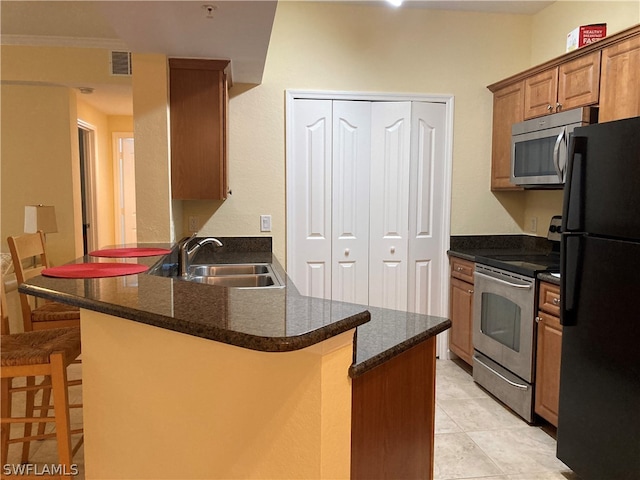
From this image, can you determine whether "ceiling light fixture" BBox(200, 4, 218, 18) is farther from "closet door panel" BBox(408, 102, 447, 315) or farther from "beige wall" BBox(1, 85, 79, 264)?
"beige wall" BBox(1, 85, 79, 264)

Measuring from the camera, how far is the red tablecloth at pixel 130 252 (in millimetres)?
2302

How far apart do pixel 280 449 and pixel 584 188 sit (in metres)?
1.83

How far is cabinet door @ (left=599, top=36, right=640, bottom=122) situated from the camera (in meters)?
2.45

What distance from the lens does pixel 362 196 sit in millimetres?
3799

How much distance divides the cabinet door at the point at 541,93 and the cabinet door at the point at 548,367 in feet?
4.57

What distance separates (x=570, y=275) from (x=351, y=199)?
6.08 feet

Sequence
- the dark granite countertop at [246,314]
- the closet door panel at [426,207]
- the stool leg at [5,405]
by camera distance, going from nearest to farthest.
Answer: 1. the dark granite countertop at [246,314]
2. the stool leg at [5,405]
3. the closet door panel at [426,207]

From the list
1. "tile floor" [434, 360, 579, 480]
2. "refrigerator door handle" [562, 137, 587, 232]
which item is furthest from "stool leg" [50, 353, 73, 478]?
"refrigerator door handle" [562, 137, 587, 232]

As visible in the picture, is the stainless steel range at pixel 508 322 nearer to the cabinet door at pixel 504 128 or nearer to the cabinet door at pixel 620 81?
the cabinet door at pixel 504 128

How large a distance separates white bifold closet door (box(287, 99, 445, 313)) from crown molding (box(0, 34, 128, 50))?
169 cm

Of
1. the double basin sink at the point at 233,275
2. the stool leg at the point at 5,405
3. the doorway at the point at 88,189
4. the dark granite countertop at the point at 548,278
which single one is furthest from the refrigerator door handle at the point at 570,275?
the doorway at the point at 88,189

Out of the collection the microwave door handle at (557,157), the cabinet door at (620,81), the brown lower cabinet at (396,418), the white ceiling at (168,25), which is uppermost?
the white ceiling at (168,25)

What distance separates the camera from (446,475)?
237cm

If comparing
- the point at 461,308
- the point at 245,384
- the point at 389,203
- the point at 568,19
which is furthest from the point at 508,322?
the point at 245,384
